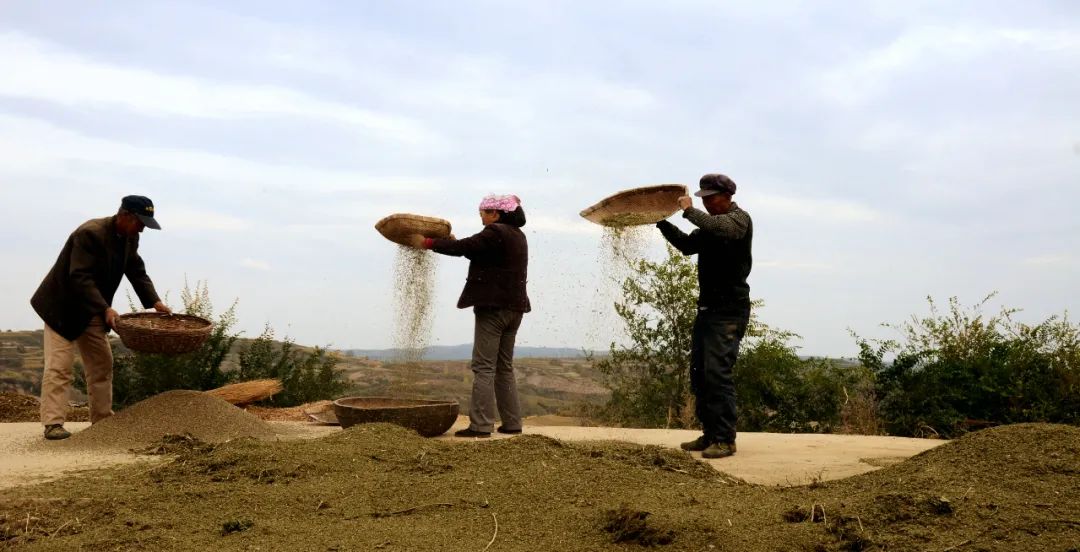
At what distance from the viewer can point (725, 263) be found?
16.5 ft

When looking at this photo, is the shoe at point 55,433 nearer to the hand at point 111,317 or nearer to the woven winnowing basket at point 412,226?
the hand at point 111,317

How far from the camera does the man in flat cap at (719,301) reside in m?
5.00

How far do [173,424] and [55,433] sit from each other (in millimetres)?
782

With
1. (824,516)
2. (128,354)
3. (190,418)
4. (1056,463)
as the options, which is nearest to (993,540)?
(824,516)

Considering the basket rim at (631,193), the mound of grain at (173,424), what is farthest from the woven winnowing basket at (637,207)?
the mound of grain at (173,424)

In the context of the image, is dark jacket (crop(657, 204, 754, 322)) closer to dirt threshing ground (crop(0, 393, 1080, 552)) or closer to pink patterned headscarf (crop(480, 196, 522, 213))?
dirt threshing ground (crop(0, 393, 1080, 552))

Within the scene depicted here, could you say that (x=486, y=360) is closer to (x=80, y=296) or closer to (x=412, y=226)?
→ (x=412, y=226)

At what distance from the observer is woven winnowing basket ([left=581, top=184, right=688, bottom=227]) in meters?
5.73

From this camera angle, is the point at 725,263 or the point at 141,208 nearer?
the point at 725,263

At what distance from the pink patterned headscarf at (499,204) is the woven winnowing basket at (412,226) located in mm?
403

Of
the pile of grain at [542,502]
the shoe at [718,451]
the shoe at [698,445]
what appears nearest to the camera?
the pile of grain at [542,502]

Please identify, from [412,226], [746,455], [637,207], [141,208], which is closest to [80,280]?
[141,208]

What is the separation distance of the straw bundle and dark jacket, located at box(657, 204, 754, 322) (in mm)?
4622

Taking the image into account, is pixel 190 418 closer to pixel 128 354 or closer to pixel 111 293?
pixel 111 293
